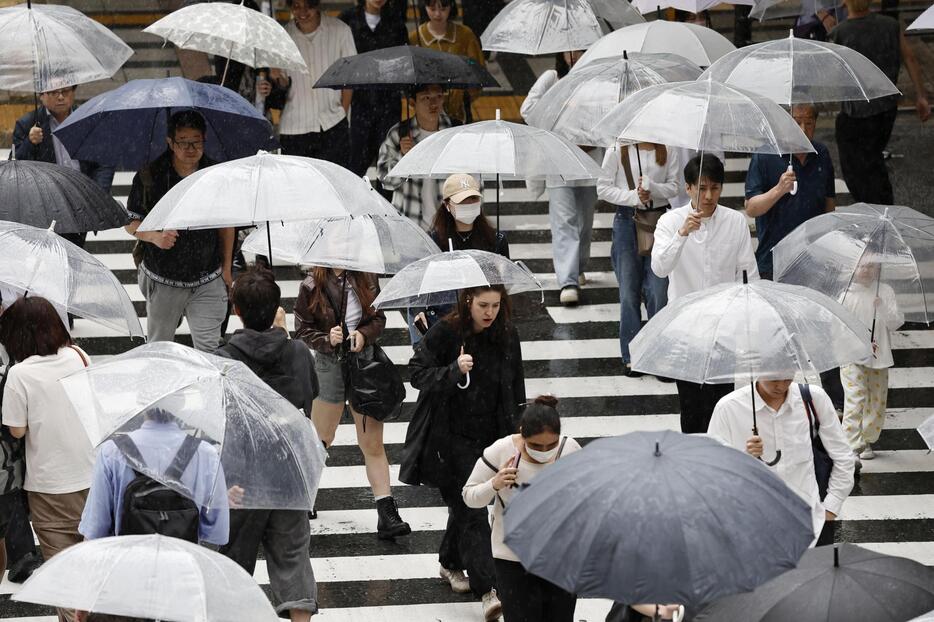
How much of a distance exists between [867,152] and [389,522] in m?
6.05

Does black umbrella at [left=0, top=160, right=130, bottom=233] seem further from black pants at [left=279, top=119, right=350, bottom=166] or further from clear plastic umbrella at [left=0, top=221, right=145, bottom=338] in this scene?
black pants at [left=279, top=119, right=350, bottom=166]

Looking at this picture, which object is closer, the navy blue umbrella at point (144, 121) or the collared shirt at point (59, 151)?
the navy blue umbrella at point (144, 121)

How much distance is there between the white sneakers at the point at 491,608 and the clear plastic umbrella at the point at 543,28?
5077mm

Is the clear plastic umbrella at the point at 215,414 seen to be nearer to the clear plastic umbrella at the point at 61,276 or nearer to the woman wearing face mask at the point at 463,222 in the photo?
the clear plastic umbrella at the point at 61,276

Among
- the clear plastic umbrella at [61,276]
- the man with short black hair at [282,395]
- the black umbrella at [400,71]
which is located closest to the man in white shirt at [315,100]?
the black umbrella at [400,71]

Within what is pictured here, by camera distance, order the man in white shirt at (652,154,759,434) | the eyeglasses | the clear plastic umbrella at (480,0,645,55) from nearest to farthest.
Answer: the man in white shirt at (652,154,759,434) < the eyeglasses < the clear plastic umbrella at (480,0,645,55)

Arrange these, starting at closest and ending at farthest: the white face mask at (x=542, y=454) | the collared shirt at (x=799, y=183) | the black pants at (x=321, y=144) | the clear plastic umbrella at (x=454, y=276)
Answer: the white face mask at (x=542, y=454) < the clear plastic umbrella at (x=454, y=276) < the collared shirt at (x=799, y=183) < the black pants at (x=321, y=144)

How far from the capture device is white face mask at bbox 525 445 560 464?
7.02 meters

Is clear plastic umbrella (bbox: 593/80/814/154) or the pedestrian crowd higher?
clear plastic umbrella (bbox: 593/80/814/154)

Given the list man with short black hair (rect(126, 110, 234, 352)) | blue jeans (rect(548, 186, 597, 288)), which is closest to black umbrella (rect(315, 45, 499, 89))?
blue jeans (rect(548, 186, 597, 288))

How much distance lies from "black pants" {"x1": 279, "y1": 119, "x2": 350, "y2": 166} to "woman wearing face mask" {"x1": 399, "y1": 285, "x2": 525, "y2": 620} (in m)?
5.03

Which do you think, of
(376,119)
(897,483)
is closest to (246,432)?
(897,483)

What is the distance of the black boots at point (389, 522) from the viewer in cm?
934

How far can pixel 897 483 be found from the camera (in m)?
10.2
